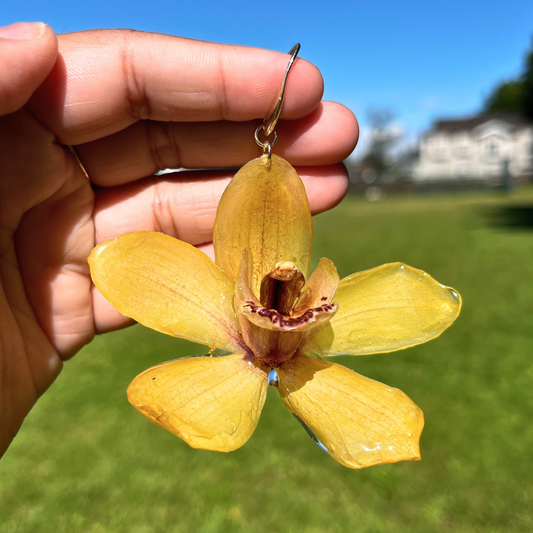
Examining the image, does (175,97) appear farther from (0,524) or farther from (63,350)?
(0,524)

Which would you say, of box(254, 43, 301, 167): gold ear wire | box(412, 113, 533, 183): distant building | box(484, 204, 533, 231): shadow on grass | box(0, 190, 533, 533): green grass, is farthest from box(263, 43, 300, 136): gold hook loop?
box(412, 113, 533, 183): distant building

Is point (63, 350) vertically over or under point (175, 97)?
under

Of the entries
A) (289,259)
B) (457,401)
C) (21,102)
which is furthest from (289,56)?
(457,401)

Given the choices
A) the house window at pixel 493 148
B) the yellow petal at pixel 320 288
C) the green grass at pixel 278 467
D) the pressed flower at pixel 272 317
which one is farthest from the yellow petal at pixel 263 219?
the house window at pixel 493 148

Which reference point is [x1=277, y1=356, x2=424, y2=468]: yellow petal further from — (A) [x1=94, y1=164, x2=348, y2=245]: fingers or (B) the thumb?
(B) the thumb

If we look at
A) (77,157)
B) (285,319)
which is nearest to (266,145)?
(285,319)

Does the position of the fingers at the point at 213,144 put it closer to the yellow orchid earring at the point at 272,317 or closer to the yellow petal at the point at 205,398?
the yellow orchid earring at the point at 272,317
